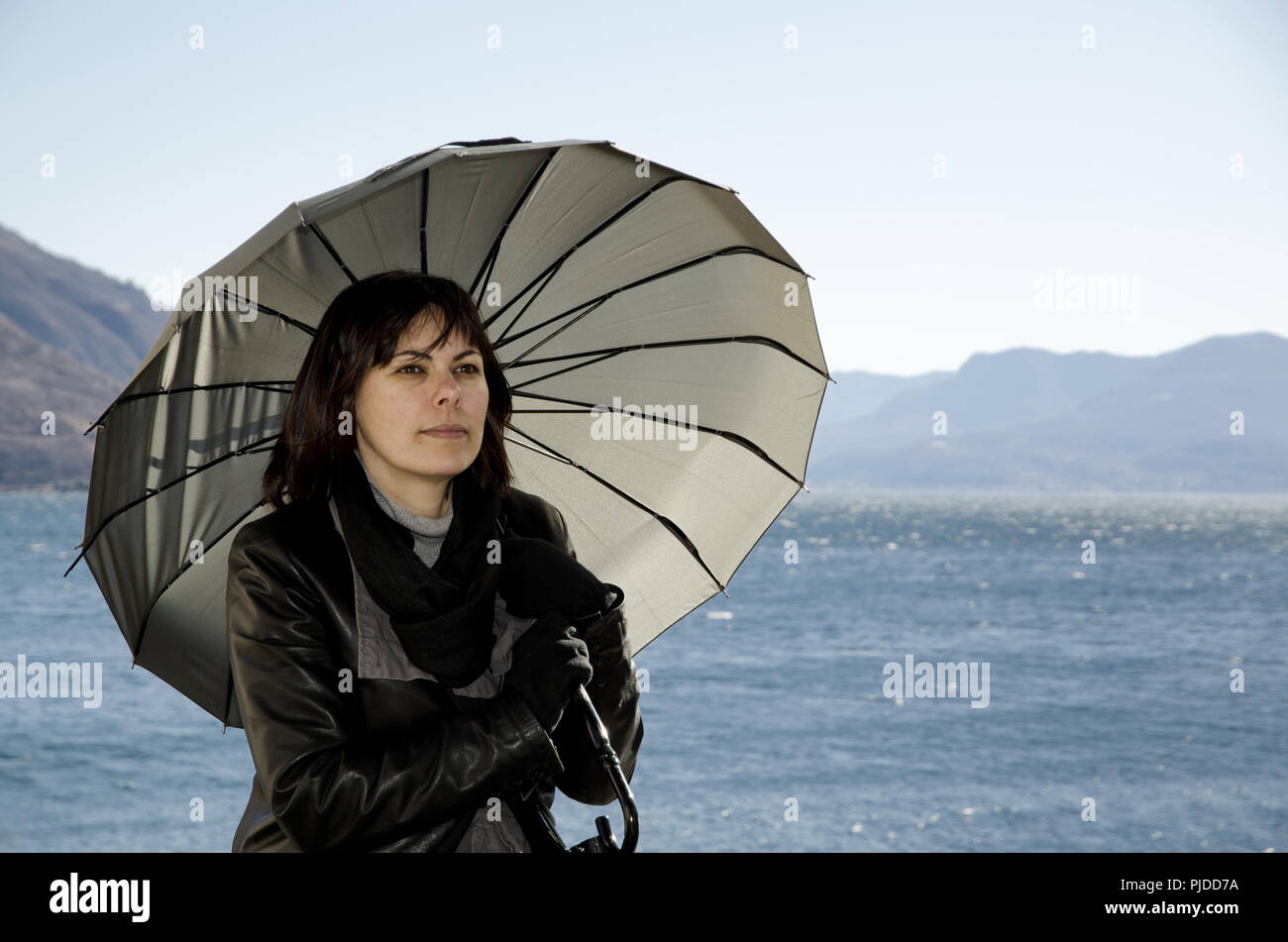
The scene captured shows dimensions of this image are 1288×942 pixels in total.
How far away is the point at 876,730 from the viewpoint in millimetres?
51875

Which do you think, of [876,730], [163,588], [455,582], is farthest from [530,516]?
[876,730]

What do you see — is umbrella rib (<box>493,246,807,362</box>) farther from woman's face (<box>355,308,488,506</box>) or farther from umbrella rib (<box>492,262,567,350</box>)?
woman's face (<box>355,308,488,506</box>)

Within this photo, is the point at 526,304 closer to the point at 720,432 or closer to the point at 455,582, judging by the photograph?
the point at 720,432

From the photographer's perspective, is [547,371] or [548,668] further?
[547,371]

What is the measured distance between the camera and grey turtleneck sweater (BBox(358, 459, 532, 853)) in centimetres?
235

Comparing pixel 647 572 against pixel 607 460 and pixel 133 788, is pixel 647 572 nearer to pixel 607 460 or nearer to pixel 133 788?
pixel 607 460

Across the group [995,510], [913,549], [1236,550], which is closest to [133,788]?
[913,549]

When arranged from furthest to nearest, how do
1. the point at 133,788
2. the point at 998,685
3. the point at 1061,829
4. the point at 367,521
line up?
1. the point at 998,685
2. the point at 133,788
3. the point at 1061,829
4. the point at 367,521

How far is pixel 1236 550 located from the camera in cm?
11375

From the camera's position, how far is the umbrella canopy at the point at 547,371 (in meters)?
2.72

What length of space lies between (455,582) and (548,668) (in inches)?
12.4
